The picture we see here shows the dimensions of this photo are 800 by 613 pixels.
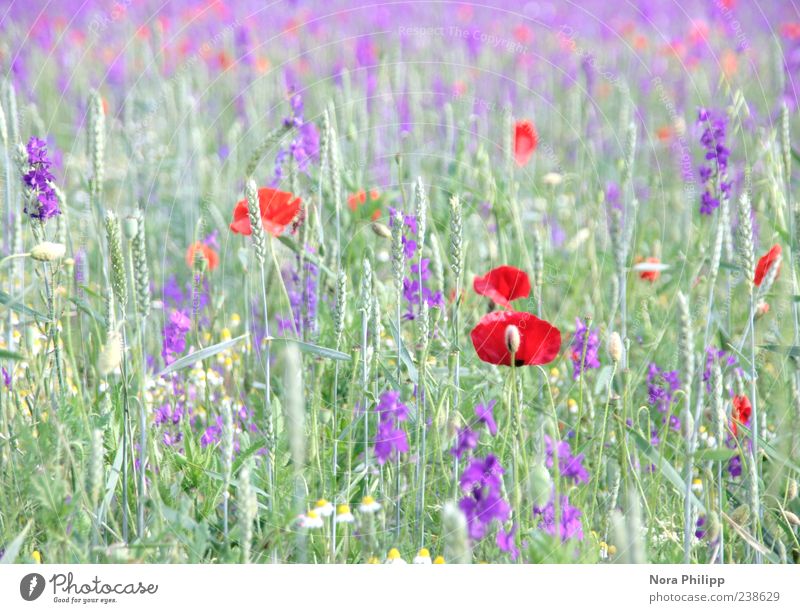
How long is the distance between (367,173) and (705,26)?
160 cm

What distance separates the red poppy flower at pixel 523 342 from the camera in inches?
38.4

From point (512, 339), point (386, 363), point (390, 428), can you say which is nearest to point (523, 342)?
point (512, 339)

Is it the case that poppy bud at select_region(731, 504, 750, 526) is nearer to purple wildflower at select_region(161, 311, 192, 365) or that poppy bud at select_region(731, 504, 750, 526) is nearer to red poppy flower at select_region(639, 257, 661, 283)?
red poppy flower at select_region(639, 257, 661, 283)

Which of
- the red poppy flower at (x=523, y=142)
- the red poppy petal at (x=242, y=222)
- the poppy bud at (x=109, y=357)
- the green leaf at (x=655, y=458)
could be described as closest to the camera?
the poppy bud at (x=109, y=357)

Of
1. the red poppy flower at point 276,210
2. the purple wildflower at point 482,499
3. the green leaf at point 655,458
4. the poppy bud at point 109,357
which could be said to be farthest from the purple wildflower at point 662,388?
the poppy bud at point 109,357

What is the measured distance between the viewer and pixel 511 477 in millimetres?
1074

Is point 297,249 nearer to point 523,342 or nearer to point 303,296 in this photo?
point 303,296

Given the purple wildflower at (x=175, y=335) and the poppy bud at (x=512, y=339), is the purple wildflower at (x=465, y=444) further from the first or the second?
the purple wildflower at (x=175, y=335)
